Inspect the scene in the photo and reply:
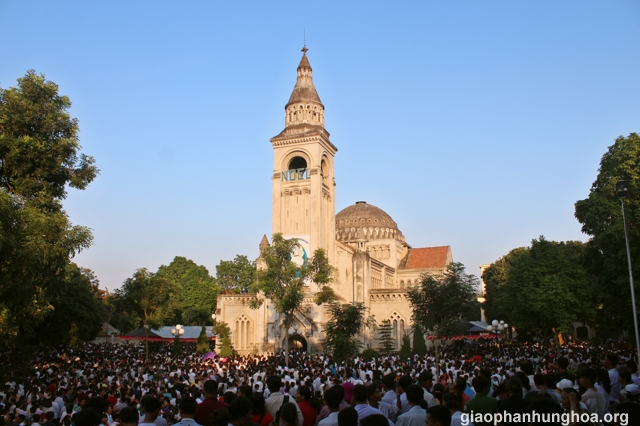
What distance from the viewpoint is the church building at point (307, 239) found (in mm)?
48156

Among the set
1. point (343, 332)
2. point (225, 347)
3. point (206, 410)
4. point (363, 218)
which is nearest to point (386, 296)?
point (225, 347)

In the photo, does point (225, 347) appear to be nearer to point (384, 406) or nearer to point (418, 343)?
point (418, 343)

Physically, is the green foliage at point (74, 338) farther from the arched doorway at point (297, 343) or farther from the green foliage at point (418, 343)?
the green foliage at point (418, 343)

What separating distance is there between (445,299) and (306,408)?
2391cm

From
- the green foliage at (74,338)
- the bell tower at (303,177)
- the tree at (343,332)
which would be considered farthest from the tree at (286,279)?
the green foliage at (74,338)

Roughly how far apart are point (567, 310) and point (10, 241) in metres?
31.4

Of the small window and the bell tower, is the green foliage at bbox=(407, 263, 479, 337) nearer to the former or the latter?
the bell tower

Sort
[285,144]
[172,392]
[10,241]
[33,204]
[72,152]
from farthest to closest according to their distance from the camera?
[285,144] → [72,152] → [33,204] → [10,241] → [172,392]

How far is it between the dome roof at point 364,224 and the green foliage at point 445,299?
3552 centimetres

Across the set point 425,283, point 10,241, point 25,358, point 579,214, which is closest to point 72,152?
point 10,241

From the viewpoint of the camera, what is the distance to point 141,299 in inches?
2224

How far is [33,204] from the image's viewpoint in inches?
898

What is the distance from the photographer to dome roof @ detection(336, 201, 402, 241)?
6819 centimetres

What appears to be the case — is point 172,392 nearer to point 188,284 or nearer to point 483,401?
point 483,401
